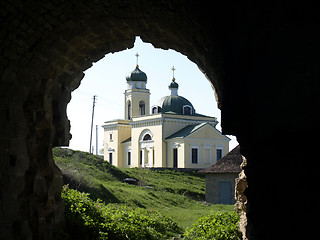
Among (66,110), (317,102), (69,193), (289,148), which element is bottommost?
(69,193)

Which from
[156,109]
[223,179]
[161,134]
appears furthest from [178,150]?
[223,179]

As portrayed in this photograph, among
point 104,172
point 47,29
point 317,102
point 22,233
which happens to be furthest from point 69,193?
point 104,172

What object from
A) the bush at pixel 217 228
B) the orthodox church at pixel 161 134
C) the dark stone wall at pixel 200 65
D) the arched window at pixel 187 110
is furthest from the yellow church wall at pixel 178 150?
the dark stone wall at pixel 200 65

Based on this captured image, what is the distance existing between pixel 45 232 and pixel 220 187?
14.1 meters

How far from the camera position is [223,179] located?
19594 mm

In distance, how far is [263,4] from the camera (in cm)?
367

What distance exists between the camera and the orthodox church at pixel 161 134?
36.6 m

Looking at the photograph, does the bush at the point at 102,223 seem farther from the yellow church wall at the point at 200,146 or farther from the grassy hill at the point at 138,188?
the yellow church wall at the point at 200,146

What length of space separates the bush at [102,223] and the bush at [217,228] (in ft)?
3.88

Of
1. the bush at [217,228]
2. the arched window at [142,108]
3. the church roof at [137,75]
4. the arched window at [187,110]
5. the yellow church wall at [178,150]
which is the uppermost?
the church roof at [137,75]

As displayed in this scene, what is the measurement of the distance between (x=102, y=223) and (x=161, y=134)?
2950 centimetres

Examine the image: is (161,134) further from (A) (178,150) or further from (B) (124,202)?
(B) (124,202)

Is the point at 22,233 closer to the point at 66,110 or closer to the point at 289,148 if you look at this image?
the point at 66,110

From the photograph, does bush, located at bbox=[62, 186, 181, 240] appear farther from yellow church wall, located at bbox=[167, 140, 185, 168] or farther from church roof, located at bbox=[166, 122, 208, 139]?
church roof, located at bbox=[166, 122, 208, 139]
